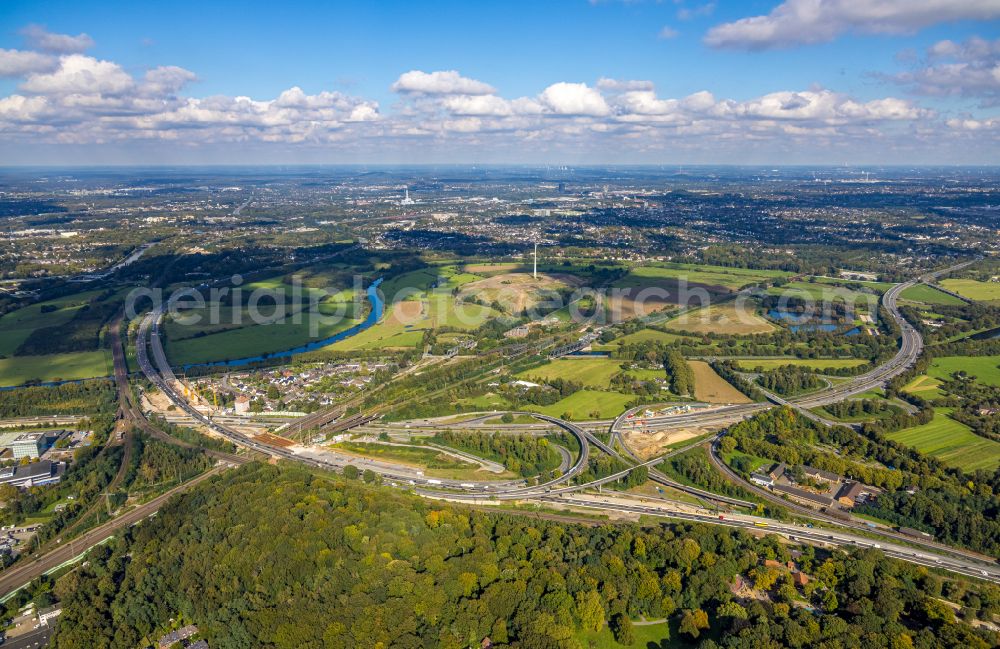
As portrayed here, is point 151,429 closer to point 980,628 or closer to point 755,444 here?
point 755,444

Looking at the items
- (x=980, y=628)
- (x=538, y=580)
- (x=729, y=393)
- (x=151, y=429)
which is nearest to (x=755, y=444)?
(x=729, y=393)

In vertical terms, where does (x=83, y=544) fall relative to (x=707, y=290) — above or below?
below

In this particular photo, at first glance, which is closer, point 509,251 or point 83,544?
point 83,544

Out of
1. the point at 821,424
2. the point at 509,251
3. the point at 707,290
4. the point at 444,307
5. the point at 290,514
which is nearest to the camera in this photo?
the point at 290,514

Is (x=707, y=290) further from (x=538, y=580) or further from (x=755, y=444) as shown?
(x=538, y=580)

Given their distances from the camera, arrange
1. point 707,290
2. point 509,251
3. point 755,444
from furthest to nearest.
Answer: point 509,251, point 707,290, point 755,444

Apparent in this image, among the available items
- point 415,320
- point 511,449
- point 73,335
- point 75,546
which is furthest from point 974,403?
point 73,335
